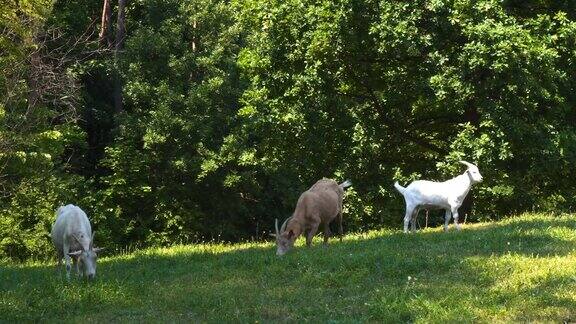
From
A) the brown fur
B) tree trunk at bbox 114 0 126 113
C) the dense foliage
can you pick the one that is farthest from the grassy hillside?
tree trunk at bbox 114 0 126 113

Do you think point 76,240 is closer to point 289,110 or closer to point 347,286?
point 347,286

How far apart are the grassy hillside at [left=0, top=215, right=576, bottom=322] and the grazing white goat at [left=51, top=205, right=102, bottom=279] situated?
0.44 m

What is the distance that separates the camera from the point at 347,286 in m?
11.2

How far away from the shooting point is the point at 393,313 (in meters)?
9.14

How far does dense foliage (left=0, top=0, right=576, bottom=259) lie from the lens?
21.6 meters

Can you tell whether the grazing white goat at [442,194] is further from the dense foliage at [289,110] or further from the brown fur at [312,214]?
the dense foliage at [289,110]

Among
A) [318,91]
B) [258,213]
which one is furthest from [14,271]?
[258,213]

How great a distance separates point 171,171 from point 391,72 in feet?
44.6

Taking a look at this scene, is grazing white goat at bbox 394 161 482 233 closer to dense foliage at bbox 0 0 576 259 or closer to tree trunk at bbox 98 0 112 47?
dense foliage at bbox 0 0 576 259

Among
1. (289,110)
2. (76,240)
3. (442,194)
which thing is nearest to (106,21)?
(289,110)

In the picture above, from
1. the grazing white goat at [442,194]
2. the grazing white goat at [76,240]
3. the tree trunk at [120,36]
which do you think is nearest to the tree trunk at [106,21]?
the tree trunk at [120,36]

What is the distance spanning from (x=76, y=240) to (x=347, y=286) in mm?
6178

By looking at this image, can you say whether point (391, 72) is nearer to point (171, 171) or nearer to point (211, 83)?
point (211, 83)

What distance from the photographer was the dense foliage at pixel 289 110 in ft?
70.8
